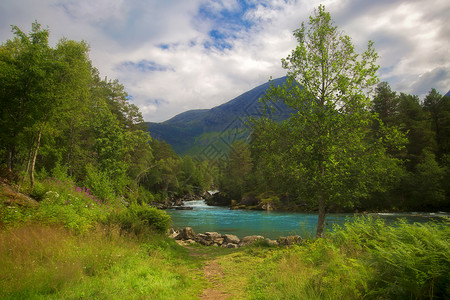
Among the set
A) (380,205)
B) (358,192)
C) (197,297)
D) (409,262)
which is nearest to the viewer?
(409,262)

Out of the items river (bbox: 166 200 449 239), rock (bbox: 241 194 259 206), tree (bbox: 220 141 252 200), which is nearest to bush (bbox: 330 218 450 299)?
river (bbox: 166 200 449 239)

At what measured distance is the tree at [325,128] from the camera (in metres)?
10.9

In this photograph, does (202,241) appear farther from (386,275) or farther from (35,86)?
(386,275)

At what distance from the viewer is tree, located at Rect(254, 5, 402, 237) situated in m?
10.9

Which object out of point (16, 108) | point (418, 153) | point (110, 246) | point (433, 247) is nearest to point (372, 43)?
point (433, 247)

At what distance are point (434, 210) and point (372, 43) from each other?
128 ft

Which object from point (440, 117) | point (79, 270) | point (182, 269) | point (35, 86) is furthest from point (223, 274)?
point (440, 117)

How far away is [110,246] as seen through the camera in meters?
7.02

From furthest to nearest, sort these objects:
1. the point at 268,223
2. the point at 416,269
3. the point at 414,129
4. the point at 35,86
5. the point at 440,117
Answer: the point at 440,117
the point at 414,129
the point at 268,223
the point at 35,86
the point at 416,269

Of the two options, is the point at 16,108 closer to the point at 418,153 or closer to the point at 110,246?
the point at 110,246

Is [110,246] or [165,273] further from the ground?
[110,246]

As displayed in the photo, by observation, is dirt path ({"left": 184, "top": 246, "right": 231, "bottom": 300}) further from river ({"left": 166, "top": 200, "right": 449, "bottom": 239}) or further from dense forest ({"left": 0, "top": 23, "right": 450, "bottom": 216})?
river ({"left": 166, "top": 200, "right": 449, "bottom": 239})

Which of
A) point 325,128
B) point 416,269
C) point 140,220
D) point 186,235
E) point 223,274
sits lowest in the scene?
point 186,235

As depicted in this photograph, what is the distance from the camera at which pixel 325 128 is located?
11.2 metres
